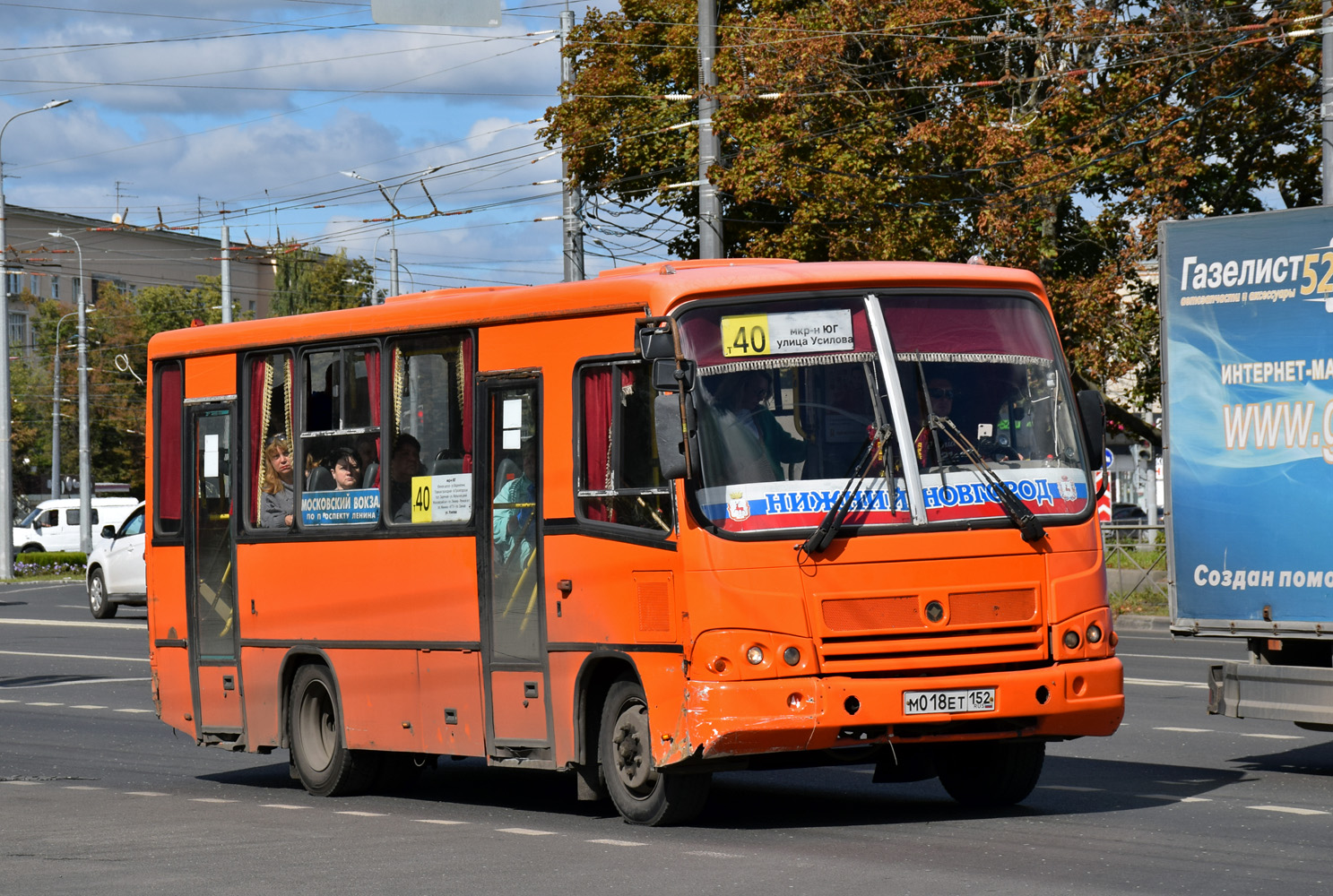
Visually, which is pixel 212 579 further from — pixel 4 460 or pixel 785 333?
pixel 4 460

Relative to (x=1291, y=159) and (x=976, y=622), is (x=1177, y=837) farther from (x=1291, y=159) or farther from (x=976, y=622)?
(x=1291, y=159)

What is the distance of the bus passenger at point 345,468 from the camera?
12.4 meters

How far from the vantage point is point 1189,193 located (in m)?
28.3

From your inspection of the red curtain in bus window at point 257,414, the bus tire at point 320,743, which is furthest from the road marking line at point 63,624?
the bus tire at point 320,743

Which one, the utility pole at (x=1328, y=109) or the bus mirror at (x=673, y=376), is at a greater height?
the utility pole at (x=1328, y=109)

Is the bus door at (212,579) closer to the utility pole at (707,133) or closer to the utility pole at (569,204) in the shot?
the utility pole at (707,133)

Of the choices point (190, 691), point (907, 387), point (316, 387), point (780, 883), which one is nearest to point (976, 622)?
point (907, 387)

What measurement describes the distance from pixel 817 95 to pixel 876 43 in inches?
50.2

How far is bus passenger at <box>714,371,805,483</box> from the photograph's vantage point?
32.3 ft

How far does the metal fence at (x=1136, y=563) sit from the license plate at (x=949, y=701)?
1928 cm

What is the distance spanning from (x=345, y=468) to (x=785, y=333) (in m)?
3.56

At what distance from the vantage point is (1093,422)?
10.6m

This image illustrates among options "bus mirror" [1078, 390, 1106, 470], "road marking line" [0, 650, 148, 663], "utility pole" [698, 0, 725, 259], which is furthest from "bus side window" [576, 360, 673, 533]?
"road marking line" [0, 650, 148, 663]

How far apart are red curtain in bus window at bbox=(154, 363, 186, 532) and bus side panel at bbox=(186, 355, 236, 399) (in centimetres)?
13
